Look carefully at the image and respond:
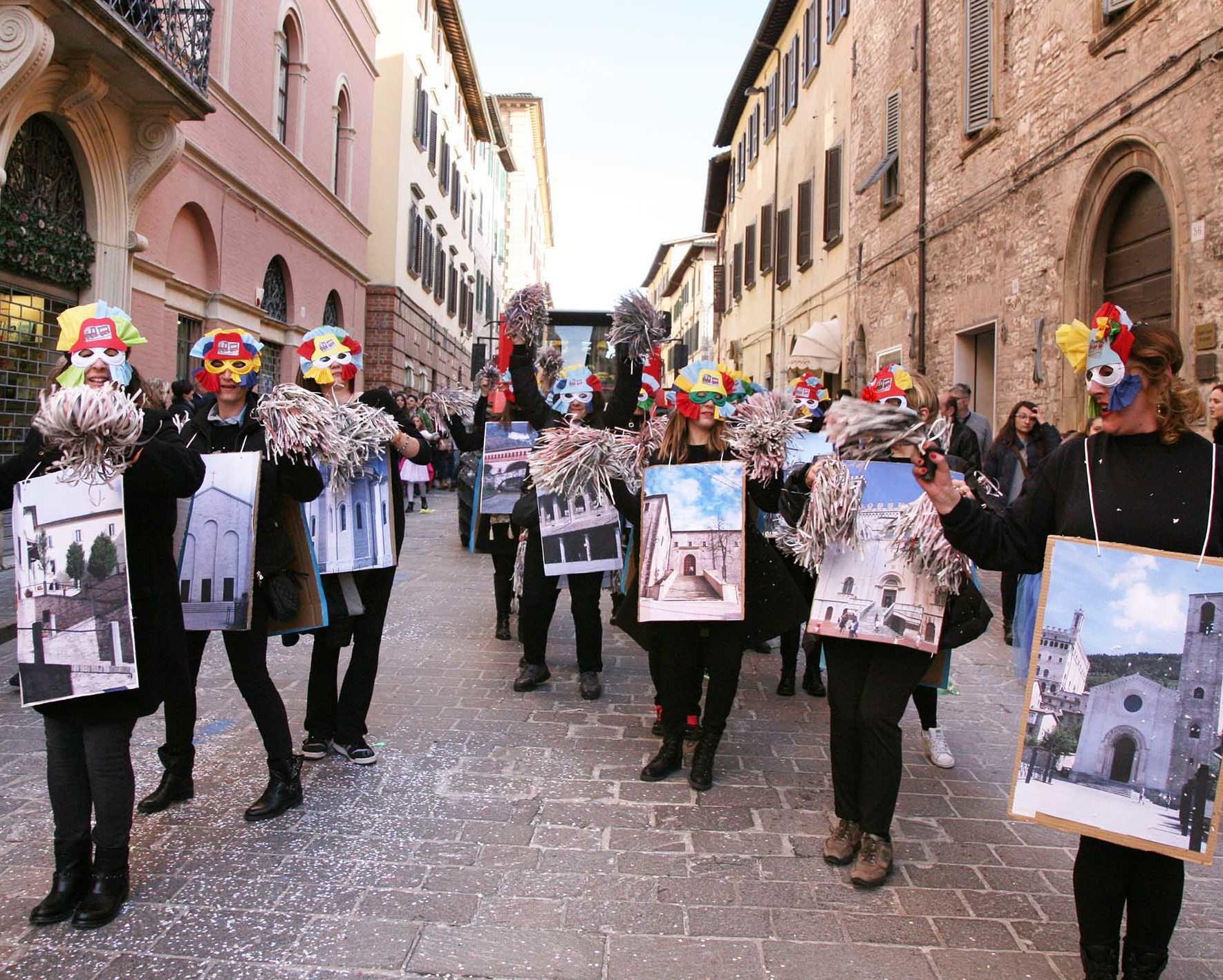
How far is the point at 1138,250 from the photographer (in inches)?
377

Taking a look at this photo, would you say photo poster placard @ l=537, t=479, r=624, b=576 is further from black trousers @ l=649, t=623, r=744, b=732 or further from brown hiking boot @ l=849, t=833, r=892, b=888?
brown hiking boot @ l=849, t=833, r=892, b=888

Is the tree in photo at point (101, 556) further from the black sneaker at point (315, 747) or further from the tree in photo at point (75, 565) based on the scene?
the black sneaker at point (315, 747)

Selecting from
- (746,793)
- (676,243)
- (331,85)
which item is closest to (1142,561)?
(746,793)

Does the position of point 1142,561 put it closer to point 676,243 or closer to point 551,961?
point 551,961

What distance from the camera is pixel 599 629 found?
594 cm

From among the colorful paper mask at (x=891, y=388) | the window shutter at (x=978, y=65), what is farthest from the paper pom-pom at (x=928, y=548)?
the window shutter at (x=978, y=65)

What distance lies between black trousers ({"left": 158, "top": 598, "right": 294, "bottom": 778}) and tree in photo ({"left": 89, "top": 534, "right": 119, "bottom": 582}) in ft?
2.62

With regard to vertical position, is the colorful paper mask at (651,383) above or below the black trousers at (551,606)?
above

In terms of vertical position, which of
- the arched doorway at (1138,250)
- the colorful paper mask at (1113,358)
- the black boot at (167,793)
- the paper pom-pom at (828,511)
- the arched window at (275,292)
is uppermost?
the arched window at (275,292)

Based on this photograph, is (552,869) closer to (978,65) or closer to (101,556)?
(101,556)

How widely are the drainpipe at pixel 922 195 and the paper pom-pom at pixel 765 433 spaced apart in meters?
11.7

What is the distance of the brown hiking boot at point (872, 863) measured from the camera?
336 centimetres

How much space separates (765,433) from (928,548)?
0.97 m

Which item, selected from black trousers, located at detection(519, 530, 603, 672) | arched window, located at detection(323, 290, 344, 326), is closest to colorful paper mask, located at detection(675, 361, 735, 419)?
black trousers, located at detection(519, 530, 603, 672)
